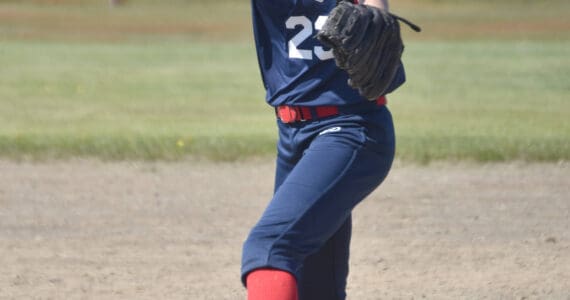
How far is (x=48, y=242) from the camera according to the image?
5730 mm

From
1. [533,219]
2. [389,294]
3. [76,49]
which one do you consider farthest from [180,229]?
[76,49]

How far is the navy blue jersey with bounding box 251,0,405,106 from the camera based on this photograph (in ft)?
10.2

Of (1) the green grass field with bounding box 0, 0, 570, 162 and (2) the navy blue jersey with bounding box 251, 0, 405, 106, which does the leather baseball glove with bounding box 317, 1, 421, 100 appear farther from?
(1) the green grass field with bounding box 0, 0, 570, 162

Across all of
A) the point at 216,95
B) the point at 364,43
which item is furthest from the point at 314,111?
the point at 216,95

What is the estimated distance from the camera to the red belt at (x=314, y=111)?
3109mm

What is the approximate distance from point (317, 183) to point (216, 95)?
10.2m

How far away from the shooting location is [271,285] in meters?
2.80

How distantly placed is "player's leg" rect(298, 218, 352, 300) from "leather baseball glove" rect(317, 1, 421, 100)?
2.04 feet

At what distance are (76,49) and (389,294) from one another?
1691 cm

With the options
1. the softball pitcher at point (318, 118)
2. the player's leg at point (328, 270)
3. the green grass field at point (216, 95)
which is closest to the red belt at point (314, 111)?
the softball pitcher at point (318, 118)

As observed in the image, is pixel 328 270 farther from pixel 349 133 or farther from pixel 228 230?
pixel 228 230

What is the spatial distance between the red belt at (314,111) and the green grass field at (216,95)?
17.0ft

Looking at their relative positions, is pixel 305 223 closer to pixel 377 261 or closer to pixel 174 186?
pixel 377 261

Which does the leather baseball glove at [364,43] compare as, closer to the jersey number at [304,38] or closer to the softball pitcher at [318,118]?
the softball pitcher at [318,118]
